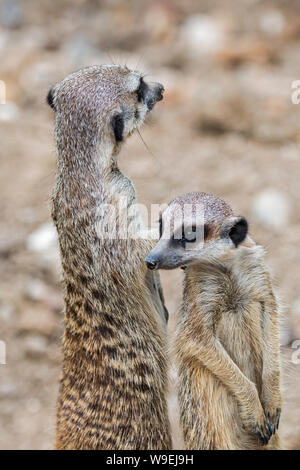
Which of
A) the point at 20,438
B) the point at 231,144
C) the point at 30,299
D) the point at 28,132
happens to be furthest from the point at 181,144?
the point at 20,438

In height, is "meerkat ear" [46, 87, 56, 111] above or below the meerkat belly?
above

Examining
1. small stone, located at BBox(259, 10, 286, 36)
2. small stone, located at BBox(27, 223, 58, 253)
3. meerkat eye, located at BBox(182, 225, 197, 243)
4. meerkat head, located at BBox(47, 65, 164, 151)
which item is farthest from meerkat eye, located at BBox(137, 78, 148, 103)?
small stone, located at BBox(259, 10, 286, 36)

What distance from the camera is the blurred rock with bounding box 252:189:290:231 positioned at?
3.72m

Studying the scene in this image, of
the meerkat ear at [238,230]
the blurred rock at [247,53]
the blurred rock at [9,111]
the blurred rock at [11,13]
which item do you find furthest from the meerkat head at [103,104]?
the blurred rock at [11,13]

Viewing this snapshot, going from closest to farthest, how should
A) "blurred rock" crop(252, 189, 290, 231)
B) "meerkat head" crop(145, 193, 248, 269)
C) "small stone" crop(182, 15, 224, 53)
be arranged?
"meerkat head" crop(145, 193, 248, 269) → "blurred rock" crop(252, 189, 290, 231) → "small stone" crop(182, 15, 224, 53)

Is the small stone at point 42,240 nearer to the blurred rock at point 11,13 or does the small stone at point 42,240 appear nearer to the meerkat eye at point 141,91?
the meerkat eye at point 141,91

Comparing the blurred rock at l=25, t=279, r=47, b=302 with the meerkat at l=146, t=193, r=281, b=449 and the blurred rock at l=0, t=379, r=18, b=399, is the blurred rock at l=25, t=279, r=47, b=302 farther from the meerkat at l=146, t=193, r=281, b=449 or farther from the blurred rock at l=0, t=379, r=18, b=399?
the meerkat at l=146, t=193, r=281, b=449

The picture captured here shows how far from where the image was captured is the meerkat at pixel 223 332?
6.79 ft

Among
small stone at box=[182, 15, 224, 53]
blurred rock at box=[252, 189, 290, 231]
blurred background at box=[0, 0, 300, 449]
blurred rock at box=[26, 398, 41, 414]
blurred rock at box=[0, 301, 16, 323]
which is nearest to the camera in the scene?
blurred rock at box=[26, 398, 41, 414]

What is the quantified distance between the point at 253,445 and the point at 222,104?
2682 millimetres

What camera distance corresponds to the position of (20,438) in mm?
3178

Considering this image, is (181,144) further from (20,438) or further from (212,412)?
(212,412)

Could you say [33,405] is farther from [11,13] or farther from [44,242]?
[11,13]

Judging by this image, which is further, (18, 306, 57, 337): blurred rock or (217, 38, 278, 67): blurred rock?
(217, 38, 278, 67): blurred rock
